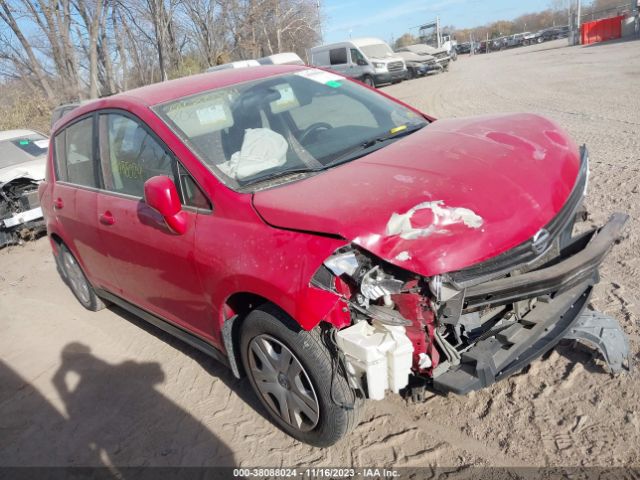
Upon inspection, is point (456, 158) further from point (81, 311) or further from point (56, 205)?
point (81, 311)

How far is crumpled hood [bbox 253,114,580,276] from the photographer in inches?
86.0

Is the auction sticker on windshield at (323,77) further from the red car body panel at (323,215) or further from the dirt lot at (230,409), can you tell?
the dirt lot at (230,409)

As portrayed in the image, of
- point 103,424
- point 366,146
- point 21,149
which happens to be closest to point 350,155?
point 366,146

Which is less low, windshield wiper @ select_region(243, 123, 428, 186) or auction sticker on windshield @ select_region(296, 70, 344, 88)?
auction sticker on windshield @ select_region(296, 70, 344, 88)

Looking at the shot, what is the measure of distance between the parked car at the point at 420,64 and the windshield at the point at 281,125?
23866mm

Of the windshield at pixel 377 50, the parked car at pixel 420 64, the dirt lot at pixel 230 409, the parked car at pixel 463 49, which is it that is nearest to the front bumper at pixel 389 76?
the windshield at pixel 377 50

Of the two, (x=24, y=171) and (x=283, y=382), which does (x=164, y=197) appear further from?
(x=24, y=171)

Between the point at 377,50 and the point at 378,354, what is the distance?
24210 mm

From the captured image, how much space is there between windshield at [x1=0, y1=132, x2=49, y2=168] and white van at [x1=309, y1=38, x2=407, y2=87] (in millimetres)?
15742

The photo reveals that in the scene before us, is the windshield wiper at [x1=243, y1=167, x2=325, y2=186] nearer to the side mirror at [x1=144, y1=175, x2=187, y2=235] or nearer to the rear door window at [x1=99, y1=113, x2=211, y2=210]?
the rear door window at [x1=99, y1=113, x2=211, y2=210]

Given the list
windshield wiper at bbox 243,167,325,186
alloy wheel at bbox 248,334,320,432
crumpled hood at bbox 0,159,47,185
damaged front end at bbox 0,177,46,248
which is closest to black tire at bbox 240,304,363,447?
alloy wheel at bbox 248,334,320,432

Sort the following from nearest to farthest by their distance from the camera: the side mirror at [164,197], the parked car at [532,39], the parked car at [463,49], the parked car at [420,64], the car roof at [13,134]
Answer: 1. the side mirror at [164,197]
2. the car roof at [13,134]
3. the parked car at [420,64]
4. the parked car at [532,39]
5. the parked car at [463,49]

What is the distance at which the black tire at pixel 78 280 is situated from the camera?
4.88 meters

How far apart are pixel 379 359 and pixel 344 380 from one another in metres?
0.32
